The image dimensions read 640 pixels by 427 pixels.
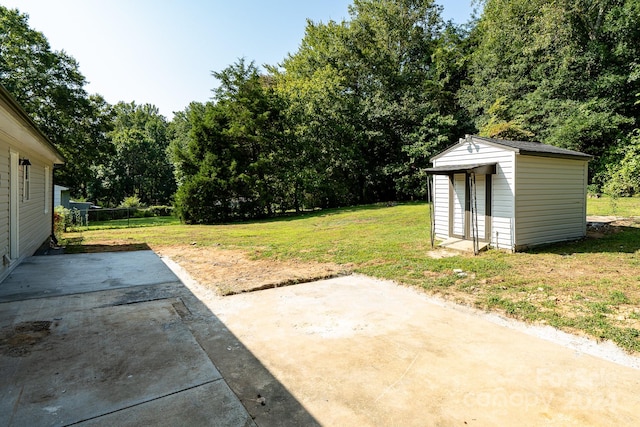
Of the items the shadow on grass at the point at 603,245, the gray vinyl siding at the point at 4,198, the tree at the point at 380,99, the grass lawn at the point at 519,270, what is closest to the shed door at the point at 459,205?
the grass lawn at the point at 519,270

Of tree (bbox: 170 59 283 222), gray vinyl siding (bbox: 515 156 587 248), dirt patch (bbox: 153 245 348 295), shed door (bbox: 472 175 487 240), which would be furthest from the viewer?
tree (bbox: 170 59 283 222)

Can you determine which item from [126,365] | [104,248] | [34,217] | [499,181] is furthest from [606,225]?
[34,217]

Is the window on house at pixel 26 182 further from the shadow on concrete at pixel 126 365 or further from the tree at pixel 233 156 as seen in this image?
the tree at pixel 233 156

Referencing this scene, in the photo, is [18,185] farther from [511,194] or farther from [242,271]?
[511,194]

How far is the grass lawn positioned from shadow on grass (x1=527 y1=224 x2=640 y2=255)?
2 centimetres

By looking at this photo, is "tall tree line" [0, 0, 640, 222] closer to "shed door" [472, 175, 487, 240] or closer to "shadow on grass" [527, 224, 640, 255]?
"shadow on grass" [527, 224, 640, 255]

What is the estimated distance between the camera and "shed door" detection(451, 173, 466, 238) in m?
7.94

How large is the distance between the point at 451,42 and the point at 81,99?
23.3 m

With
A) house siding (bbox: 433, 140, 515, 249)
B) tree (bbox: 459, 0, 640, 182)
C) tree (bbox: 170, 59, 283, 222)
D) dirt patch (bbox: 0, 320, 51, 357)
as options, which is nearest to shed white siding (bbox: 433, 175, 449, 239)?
house siding (bbox: 433, 140, 515, 249)

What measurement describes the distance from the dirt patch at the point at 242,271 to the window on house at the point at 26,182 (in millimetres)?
2742

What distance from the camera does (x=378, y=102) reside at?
69.5 ft

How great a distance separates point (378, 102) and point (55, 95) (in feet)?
60.0

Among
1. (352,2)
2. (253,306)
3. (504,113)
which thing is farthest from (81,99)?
(504,113)

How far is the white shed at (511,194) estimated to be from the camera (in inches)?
271
